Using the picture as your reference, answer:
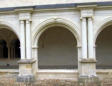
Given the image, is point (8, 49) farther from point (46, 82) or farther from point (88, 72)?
point (88, 72)

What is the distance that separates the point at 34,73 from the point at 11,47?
17.0ft

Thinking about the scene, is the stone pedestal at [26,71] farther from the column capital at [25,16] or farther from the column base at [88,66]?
the column base at [88,66]

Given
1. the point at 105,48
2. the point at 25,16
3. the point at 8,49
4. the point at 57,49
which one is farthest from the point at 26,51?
the point at 105,48

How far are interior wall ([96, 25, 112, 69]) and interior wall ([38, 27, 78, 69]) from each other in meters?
1.75

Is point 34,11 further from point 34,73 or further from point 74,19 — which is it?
point 34,73

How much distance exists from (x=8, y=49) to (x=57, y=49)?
4.20 metres

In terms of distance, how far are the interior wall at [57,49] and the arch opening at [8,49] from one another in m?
2.51

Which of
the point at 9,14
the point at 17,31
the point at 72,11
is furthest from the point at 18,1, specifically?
the point at 72,11

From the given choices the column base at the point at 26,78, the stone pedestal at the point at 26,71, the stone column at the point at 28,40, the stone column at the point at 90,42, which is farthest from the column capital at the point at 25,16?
the stone column at the point at 90,42

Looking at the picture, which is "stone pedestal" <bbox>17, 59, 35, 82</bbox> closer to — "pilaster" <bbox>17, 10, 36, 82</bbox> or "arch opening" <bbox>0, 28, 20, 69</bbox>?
"pilaster" <bbox>17, 10, 36, 82</bbox>

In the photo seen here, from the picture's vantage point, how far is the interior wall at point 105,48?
12.8m

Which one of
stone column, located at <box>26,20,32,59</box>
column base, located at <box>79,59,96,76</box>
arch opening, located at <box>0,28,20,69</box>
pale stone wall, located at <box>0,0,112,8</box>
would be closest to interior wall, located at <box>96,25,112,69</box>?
pale stone wall, located at <box>0,0,112,8</box>

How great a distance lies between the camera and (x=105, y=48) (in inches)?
509

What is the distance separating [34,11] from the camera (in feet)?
33.2
